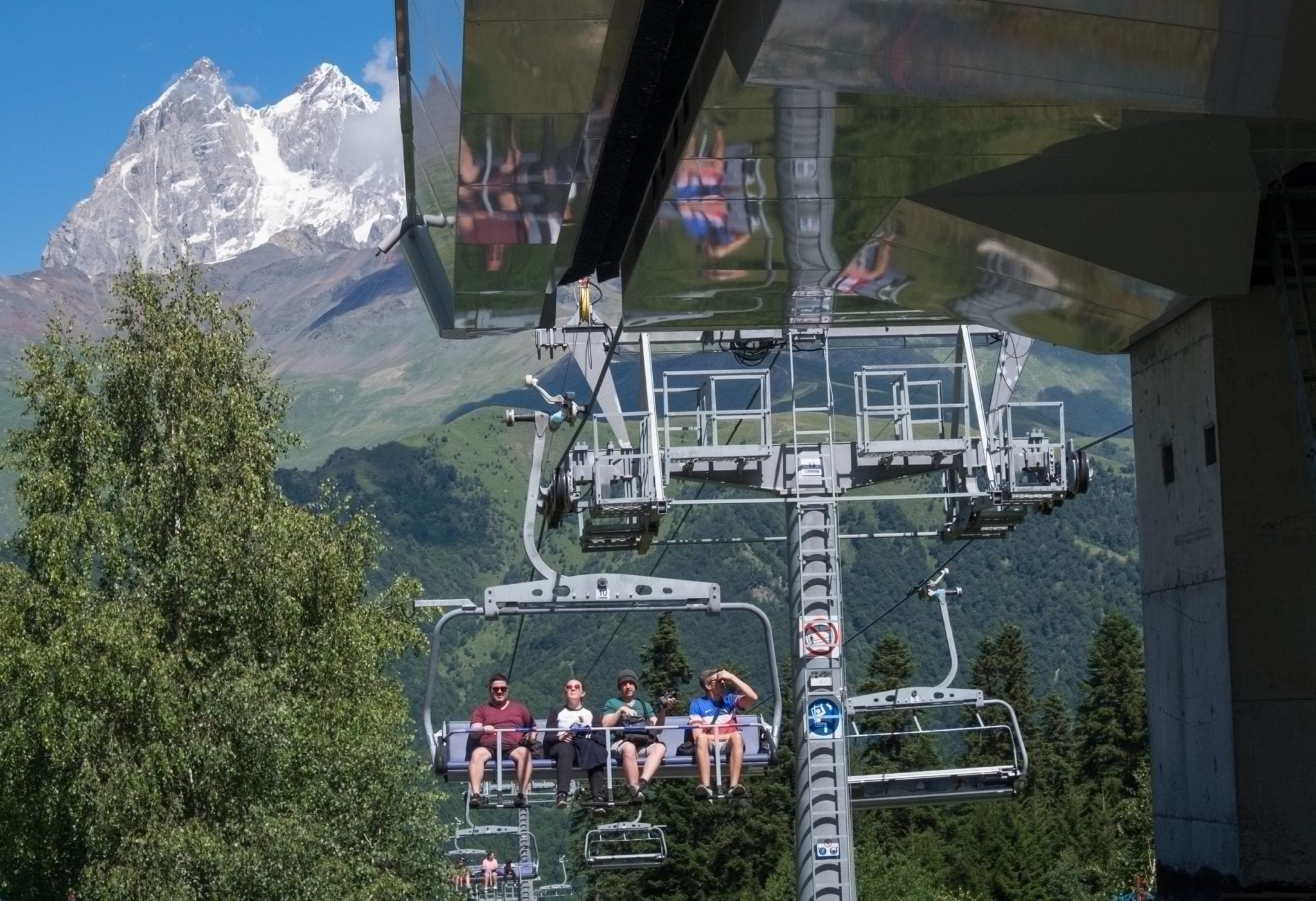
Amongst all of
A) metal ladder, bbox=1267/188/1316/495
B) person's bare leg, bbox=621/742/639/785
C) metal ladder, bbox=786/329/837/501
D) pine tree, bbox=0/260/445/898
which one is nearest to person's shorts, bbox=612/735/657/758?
person's bare leg, bbox=621/742/639/785

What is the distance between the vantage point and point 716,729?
16156 millimetres

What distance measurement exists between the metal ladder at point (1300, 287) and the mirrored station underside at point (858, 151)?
0.75ft

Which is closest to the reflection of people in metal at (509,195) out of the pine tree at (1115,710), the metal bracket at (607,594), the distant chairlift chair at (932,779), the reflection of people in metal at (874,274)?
the reflection of people in metal at (874,274)

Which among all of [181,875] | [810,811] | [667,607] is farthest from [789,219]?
[181,875]

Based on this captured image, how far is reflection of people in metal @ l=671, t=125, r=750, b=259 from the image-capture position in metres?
8.33

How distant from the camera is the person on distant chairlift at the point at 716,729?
16.1m

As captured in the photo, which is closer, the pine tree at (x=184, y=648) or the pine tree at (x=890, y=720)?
the pine tree at (x=184, y=648)

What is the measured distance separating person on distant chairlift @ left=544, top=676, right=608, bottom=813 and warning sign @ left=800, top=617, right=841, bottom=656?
3952 millimetres

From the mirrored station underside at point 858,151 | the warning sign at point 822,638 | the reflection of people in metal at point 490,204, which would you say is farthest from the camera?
the warning sign at point 822,638

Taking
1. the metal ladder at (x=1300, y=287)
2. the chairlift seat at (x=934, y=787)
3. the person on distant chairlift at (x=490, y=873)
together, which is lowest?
the person on distant chairlift at (x=490, y=873)

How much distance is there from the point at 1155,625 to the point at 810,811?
10.4 meters

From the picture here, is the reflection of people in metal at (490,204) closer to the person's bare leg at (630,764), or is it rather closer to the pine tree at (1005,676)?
the person's bare leg at (630,764)

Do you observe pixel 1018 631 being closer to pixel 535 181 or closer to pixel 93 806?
pixel 93 806

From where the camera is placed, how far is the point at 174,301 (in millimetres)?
26984
